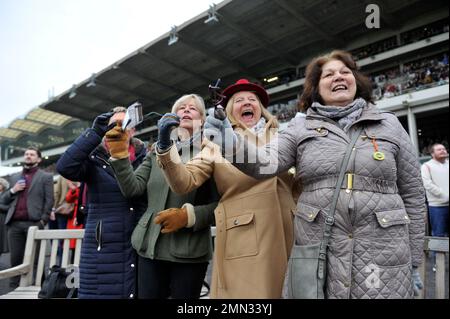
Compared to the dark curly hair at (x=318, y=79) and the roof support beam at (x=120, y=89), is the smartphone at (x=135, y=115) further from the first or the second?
the roof support beam at (x=120, y=89)

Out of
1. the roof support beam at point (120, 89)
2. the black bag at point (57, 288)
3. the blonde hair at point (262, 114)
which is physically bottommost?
the black bag at point (57, 288)

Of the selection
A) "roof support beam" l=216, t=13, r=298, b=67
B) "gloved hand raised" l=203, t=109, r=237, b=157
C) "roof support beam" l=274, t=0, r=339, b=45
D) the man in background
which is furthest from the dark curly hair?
"roof support beam" l=274, t=0, r=339, b=45

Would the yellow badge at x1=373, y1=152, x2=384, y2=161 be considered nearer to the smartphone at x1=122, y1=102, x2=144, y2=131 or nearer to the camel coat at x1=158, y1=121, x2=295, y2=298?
the camel coat at x1=158, y1=121, x2=295, y2=298

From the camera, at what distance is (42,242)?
220 cm

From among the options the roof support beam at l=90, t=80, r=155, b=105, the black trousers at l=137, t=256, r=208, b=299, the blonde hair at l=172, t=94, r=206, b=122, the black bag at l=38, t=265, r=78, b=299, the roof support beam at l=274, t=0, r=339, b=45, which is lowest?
the black bag at l=38, t=265, r=78, b=299

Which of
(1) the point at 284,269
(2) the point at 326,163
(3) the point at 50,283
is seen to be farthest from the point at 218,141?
(3) the point at 50,283

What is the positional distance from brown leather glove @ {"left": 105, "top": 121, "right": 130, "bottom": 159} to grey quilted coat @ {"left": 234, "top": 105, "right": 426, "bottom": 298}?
0.63 m

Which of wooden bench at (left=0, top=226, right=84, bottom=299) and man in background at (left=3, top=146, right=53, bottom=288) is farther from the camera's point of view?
man in background at (left=3, top=146, right=53, bottom=288)

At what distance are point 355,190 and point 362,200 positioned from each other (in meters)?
0.04

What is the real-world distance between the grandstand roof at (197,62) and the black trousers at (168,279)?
805mm

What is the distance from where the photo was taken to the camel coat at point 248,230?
1.17 metres

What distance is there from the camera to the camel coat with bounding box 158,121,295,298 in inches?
45.9

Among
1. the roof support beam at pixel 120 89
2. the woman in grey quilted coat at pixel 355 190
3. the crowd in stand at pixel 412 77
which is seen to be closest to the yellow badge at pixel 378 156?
the woman in grey quilted coat at pixel 355 190
